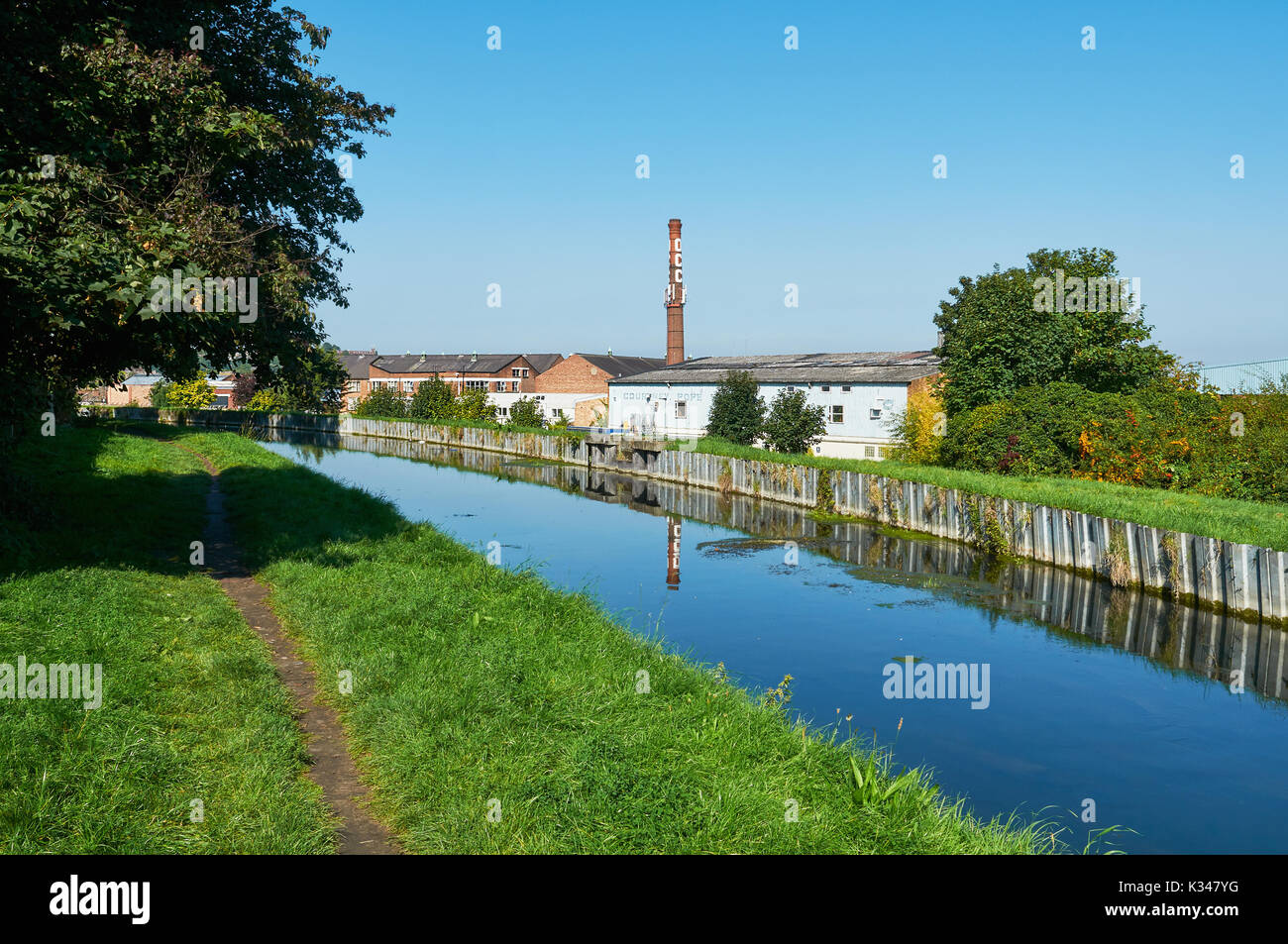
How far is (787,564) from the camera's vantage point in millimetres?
23953

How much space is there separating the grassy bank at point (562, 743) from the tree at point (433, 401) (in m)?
61.4

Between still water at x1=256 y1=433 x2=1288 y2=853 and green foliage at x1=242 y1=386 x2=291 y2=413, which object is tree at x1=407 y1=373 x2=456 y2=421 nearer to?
green foliage at x1=242 y1=386 x2=291 y2=413

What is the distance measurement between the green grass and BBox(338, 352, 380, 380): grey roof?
9542 centimetres

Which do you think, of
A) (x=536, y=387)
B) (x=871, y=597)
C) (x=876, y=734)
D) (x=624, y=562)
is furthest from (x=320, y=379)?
(x=876, y=734)

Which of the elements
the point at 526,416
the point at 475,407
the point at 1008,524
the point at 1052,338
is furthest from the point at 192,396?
the point at 1008,524

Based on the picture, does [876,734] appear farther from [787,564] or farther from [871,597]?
[787,564]

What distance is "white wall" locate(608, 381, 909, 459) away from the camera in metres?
51.4

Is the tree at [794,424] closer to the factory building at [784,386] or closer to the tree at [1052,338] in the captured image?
the factory building at [784,386]

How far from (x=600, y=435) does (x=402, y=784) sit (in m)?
45.8

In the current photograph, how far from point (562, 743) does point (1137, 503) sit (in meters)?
20.0

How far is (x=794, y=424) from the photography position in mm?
44188

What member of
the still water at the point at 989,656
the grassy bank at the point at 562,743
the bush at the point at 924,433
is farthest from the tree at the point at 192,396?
the grassy bank at the point at 562,743

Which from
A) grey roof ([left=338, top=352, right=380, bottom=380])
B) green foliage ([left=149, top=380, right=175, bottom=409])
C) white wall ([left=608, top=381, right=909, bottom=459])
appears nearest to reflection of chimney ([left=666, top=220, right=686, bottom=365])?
white wall ([left=608, top=381, right=909, bottom=459])
